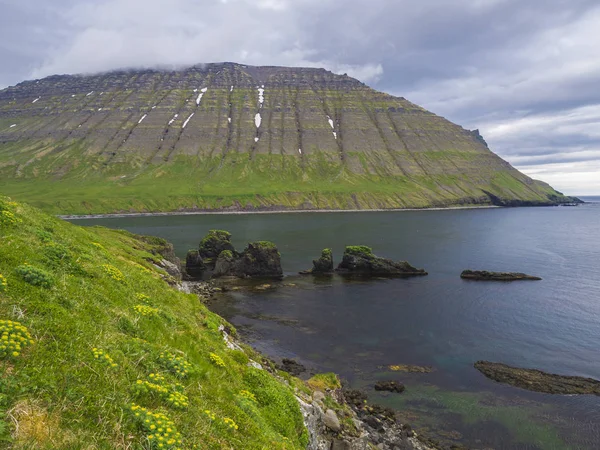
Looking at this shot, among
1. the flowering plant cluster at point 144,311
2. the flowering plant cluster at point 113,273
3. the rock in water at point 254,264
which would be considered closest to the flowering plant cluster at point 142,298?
the flowering plant cluster at point 113,273

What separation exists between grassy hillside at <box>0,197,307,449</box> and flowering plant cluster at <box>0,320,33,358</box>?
24 mm

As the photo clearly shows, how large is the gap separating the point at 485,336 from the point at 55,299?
5262cm

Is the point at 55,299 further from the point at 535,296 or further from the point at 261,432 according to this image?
the point at 535,296

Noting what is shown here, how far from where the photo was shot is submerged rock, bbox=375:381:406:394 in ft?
115

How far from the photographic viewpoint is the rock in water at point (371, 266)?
83.8m

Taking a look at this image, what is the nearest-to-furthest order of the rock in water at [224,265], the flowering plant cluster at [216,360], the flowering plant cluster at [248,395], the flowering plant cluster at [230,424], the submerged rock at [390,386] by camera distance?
the flowering plant cluster at [230,424] < the flowering plant cluster at [248,395] < the flowering plant cluster at [216,360] < the submerged rock at [390,386] < the rock in water at [224,265]

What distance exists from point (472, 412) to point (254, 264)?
189 feet

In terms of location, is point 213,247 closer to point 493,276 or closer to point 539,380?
point 493,276

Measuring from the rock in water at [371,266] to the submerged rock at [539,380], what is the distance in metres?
43.6

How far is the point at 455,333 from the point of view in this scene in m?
50.2

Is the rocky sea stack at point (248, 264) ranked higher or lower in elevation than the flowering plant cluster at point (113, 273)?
lower

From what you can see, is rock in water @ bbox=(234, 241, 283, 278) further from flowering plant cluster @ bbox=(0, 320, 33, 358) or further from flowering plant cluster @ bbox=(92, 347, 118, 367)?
flowering plant cluster @ bbox=(0, 320, 33, 358)

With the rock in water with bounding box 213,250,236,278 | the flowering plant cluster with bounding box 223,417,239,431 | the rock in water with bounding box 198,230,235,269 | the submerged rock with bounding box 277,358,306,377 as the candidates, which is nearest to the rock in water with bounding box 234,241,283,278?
the rock in water with bounding box 213,250,236,278

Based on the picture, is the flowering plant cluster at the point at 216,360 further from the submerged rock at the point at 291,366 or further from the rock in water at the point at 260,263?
the rock in water at the point at 260,263
